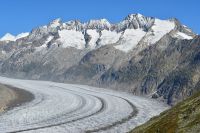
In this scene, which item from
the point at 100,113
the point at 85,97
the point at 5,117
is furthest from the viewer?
the point at 85,97

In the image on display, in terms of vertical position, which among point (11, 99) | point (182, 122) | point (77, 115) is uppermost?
point (11, 99)

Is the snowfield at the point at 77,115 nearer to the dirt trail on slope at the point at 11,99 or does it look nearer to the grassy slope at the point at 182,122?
the dirt trail on slope at the point at 11,99

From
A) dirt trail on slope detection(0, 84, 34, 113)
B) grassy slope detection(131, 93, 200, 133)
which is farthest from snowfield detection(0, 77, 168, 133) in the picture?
grassy slope detection(131, 93, 200, 133)

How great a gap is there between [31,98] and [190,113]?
281 feet

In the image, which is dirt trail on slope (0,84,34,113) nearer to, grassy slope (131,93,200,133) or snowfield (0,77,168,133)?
snowfield (0,77,168,133)

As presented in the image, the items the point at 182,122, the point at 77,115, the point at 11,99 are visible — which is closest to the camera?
the point at 182,122

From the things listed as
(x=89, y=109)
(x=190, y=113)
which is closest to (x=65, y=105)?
(x=89, y=109)

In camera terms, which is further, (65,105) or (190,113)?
(65,105)

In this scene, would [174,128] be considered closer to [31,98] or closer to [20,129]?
[20,129]

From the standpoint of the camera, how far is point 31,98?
455ft

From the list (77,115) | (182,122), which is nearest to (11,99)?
(77,115)

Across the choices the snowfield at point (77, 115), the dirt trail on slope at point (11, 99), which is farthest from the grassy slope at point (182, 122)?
the dirt trail on slope at point (11, 99)

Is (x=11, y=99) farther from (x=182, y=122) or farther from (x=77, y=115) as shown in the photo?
(x=182, y=122)

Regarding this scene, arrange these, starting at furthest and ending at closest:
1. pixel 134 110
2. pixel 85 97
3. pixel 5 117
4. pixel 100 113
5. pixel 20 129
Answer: pixel 85 97, pixel 134 110, pixel 100 113, pixel 5 117, pixel 20 129
